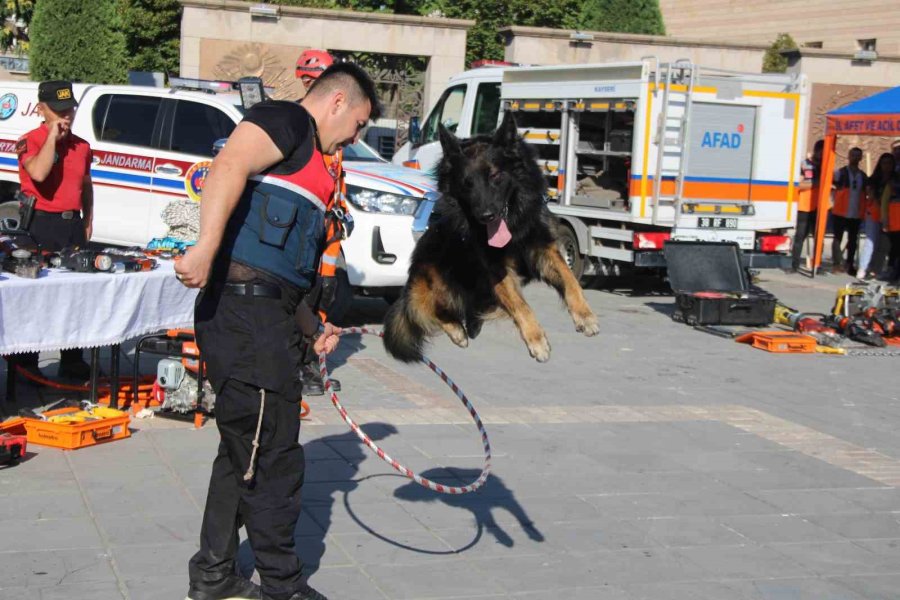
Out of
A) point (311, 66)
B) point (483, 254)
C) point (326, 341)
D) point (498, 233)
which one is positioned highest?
point (311, 66)

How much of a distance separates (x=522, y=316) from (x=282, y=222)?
1190mm

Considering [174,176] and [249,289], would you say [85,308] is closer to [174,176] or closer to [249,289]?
[249,289]

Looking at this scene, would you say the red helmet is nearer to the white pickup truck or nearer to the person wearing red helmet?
the person wearing red helmet

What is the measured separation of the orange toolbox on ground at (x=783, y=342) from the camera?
12.2 meters

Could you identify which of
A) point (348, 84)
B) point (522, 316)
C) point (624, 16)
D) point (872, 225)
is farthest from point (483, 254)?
point (624, 16)

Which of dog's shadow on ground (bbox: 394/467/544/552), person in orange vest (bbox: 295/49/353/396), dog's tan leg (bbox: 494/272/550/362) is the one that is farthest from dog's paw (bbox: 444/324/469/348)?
dog's shadow on ground (bbox: 394/467/544/552)

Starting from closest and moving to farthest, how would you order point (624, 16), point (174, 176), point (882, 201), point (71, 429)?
1. point (71, 429)
2. point (174, 176)
3. point (882, 201)
4. point (624, 16)

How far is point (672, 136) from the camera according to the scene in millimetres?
14641

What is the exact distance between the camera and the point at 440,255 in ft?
16.2

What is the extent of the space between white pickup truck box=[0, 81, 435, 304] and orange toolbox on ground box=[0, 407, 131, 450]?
4.05 meters

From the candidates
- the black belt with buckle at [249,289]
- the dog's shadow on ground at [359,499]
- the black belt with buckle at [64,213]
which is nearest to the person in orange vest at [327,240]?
the black belt with buckle at [249,289]

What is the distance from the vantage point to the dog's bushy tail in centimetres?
500

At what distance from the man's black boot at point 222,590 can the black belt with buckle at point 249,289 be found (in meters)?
1.31

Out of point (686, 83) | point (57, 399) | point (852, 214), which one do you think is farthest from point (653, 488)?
point (852, 214)
